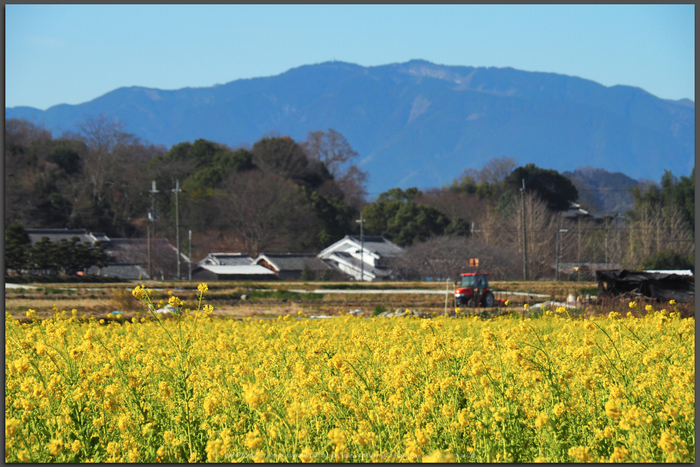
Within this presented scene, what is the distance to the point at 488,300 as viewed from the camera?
1930 centimetres

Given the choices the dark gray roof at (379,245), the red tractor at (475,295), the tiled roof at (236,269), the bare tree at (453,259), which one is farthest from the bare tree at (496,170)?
the red tractor at (475,295)

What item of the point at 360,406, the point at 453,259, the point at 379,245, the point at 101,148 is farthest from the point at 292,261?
the point at 360,406

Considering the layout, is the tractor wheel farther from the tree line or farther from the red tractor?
the tree line

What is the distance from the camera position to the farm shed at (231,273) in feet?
133

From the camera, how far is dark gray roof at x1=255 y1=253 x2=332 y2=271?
43.0 meters

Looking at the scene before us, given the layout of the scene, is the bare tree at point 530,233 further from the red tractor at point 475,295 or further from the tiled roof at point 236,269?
the red tractor at point 475,295

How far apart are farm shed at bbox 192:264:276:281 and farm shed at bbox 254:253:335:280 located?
2.10 feet

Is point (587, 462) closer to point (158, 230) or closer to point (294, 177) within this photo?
point (158, 230)

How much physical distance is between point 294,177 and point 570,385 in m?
51.3

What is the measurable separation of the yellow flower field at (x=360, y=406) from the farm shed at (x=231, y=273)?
35876 millimetres

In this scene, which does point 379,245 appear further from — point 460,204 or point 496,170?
point 496,170

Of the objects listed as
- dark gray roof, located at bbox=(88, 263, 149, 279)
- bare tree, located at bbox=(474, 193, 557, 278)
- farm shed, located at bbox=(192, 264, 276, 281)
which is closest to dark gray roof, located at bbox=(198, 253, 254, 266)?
farm shed, located at bbox=(192, 264, 276, 281)

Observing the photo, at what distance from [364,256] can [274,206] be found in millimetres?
7206

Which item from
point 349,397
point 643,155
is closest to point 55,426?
point 349,397
